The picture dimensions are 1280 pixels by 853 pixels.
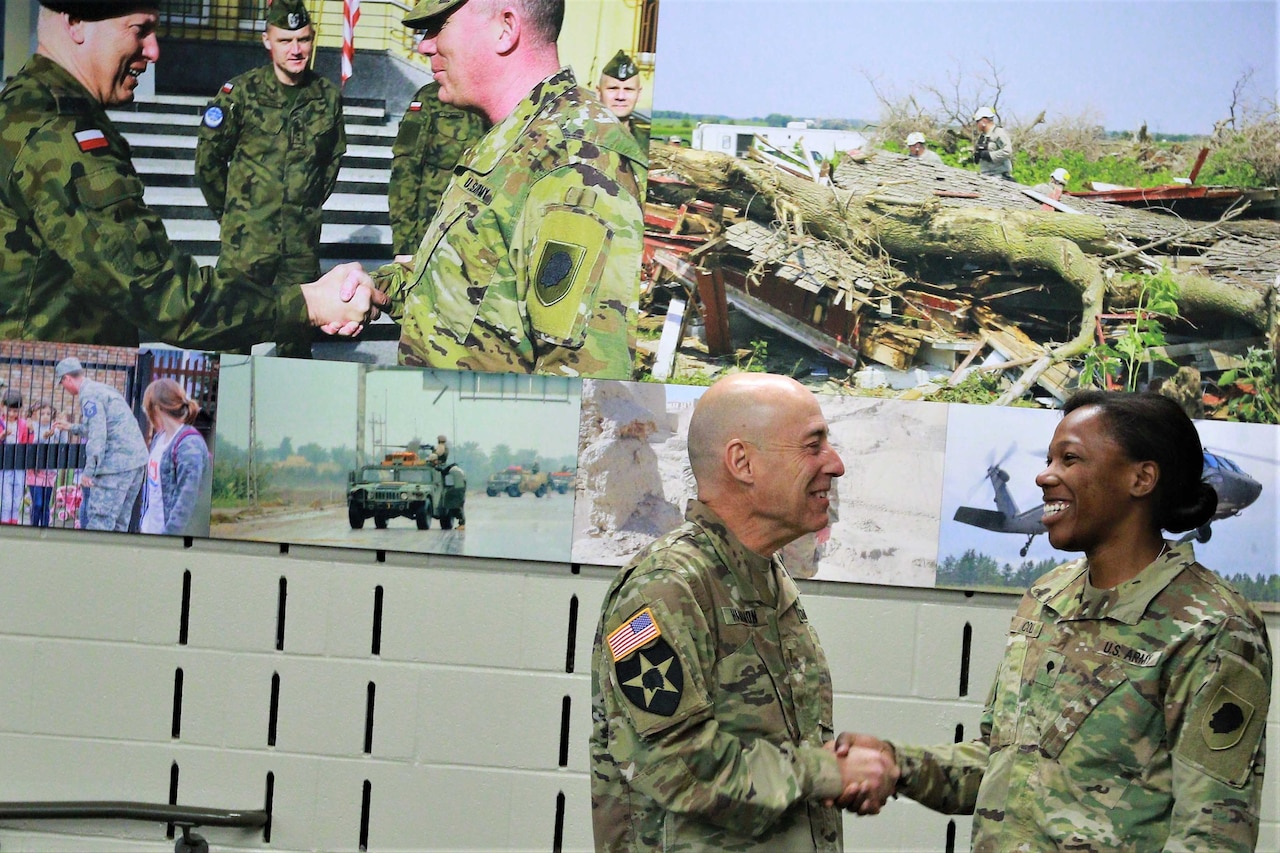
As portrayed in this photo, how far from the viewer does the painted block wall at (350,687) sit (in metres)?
3.18

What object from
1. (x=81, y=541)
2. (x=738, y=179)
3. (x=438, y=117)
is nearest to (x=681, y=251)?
(x=738, y=179)

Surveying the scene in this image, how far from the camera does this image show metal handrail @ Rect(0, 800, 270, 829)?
3148 millimetres

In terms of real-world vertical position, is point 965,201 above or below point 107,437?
above

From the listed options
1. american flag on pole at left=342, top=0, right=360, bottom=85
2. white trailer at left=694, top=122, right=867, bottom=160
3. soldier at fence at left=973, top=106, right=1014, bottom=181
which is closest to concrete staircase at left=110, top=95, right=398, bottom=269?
american flag on pole at left=342, top=0, right=360, bottom=85

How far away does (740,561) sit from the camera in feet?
6.08

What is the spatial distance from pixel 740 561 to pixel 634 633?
0.85ft

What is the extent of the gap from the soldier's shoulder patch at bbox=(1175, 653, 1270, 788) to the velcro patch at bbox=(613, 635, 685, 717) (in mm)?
762

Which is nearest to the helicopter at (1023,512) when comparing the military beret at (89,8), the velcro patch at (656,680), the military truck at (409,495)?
the military truck at (409,495)

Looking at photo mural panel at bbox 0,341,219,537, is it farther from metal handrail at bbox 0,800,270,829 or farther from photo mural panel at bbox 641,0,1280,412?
photo mural panel at bbox 641,0,1280,412

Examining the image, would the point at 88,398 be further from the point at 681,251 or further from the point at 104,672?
the point at 681,251

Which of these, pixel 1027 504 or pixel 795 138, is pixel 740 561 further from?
pixel 795 138

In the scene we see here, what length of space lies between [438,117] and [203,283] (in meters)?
0.84

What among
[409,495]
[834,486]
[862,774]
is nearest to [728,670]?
[862,774]

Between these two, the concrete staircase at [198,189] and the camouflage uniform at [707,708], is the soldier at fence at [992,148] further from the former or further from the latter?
the camouflage uniform at [707,708]
